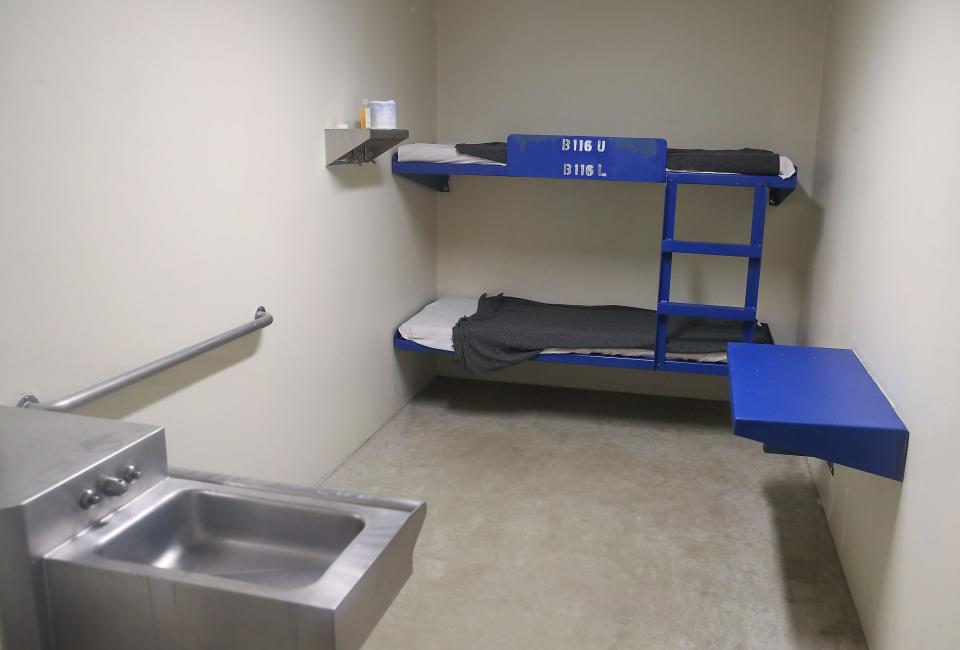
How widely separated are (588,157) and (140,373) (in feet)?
7.73

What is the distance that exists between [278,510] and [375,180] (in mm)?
2518

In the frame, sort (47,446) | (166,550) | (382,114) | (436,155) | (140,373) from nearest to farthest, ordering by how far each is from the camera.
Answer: (47,446)
(166,550)
(140,373)
(382,114)
(436,155)

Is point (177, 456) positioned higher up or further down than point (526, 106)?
further down

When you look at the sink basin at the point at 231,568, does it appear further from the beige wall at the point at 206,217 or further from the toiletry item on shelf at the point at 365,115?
the toiletry item on shelf at the point at 365,115

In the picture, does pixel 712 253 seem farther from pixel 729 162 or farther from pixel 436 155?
pixel 436 155

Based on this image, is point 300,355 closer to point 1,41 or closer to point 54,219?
point 54,219

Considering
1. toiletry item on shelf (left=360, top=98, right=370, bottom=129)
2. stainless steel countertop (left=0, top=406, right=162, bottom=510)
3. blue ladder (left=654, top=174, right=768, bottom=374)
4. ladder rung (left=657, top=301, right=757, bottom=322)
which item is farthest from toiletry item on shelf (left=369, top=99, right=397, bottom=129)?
stainless steel countertop (left=0, top=406, right=162, bottom=510)

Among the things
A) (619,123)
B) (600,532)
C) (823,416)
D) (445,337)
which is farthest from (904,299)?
(619,123)

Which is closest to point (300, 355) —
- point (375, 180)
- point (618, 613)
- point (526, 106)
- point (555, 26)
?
point (375, 180)

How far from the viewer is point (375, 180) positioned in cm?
377

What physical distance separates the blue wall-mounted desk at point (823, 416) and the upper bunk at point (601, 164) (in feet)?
4.39

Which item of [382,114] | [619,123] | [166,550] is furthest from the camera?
[619,123]

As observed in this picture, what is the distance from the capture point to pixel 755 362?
107 inches

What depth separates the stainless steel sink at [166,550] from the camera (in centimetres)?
120
